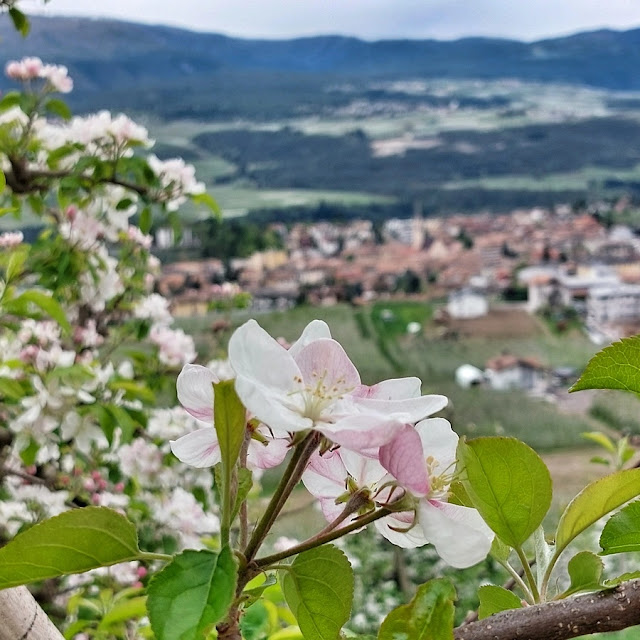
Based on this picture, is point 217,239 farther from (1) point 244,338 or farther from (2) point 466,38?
(2) point 466,38

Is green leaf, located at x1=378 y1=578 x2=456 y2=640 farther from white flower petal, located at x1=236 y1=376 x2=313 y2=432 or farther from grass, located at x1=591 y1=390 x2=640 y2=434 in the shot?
grass, located at x1=591 y1=390 x2=640 y2=434

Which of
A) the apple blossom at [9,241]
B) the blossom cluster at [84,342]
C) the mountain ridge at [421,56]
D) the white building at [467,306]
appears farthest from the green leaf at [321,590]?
the mountain ridge at [421,56]

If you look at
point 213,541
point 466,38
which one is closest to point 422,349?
point 213,541

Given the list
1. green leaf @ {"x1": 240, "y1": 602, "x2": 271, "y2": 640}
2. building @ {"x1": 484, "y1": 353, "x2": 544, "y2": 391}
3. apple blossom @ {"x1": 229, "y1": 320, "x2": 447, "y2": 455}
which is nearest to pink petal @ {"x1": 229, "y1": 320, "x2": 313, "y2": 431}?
apple blossom @ {"x1": 229, "y1": 320, "x2": 447, "y2": 455}

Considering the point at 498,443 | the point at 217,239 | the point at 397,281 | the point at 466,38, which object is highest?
the point at 466,38

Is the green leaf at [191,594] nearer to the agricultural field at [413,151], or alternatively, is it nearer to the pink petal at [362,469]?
the pink petal at [362,469]

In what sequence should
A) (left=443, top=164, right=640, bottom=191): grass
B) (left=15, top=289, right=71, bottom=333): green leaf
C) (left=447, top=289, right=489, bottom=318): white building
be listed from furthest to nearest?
(left=443, top=164, right=640, bottom=191): grass < (left=447, top=289, right=489, bottom=318): white building < (left=15, top=289, right=71, bottom=333): green leaf
